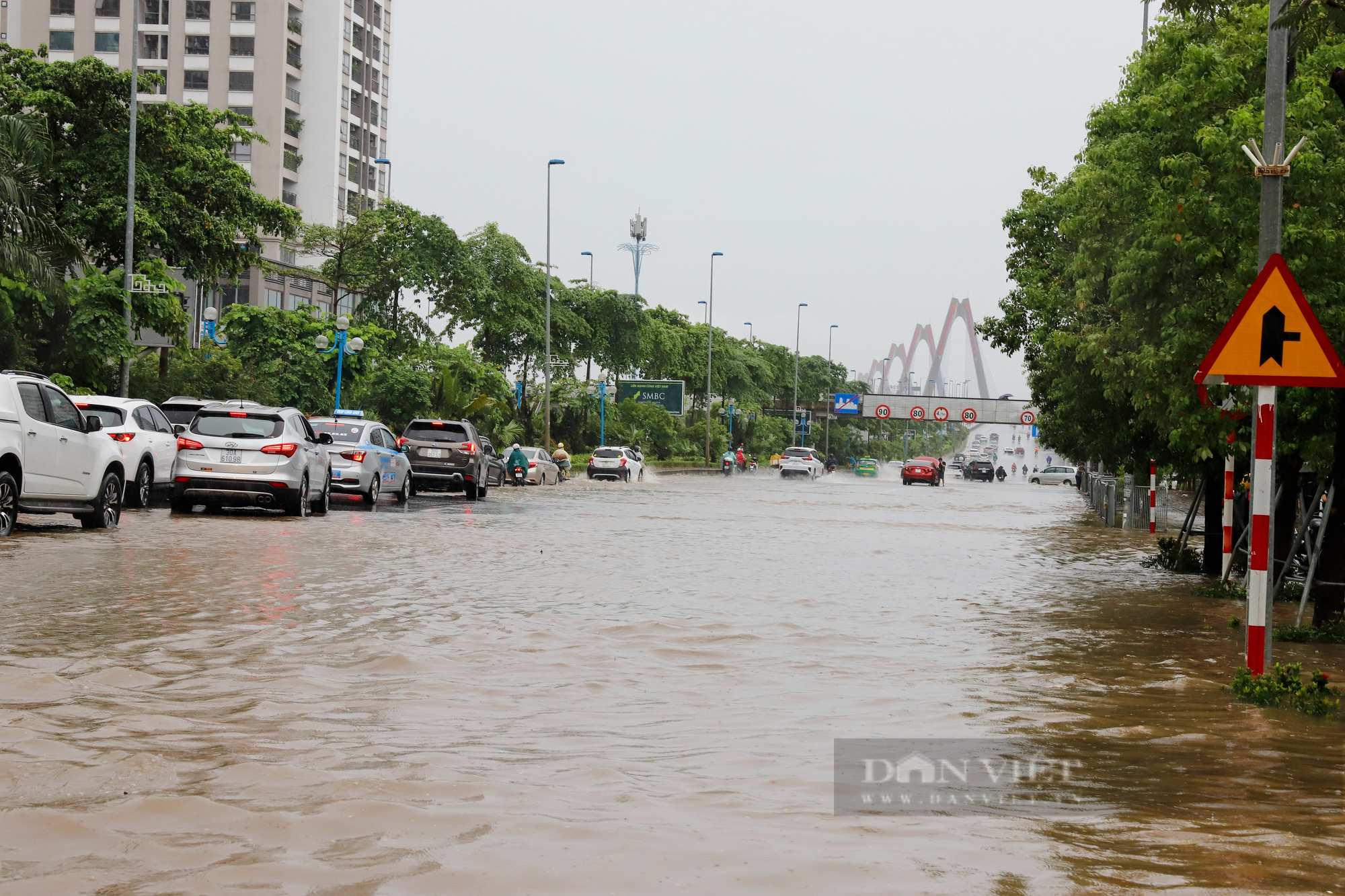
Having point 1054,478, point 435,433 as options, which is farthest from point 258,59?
point 435,433

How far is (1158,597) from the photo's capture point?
15102 mm

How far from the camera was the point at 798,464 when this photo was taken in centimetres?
7250

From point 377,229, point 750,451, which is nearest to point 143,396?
point 377,229

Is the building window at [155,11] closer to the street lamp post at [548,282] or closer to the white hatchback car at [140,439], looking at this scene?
the street lamp post at [548,282]

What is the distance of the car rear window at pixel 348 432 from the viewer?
27.1 meters

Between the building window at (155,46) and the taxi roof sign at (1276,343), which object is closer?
the taxi roof sign at (1276,343)

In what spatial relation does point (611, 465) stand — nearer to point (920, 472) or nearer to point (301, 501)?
point (920, 472)

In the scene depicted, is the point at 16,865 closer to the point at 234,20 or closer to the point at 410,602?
the point at 410,602

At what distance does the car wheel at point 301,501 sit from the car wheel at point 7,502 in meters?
6.12

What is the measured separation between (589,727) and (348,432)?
21.1 meters

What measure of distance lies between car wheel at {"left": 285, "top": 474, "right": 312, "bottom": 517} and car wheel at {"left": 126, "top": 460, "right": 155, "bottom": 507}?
2070mm

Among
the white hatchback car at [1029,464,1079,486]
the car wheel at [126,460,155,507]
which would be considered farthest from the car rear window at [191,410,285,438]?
the white hatchback car at [1029,464,1079,486]

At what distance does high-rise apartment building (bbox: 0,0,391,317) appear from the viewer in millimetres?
79938

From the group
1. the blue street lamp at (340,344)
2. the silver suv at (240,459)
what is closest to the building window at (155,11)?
the blue street lamp at (340,344)
